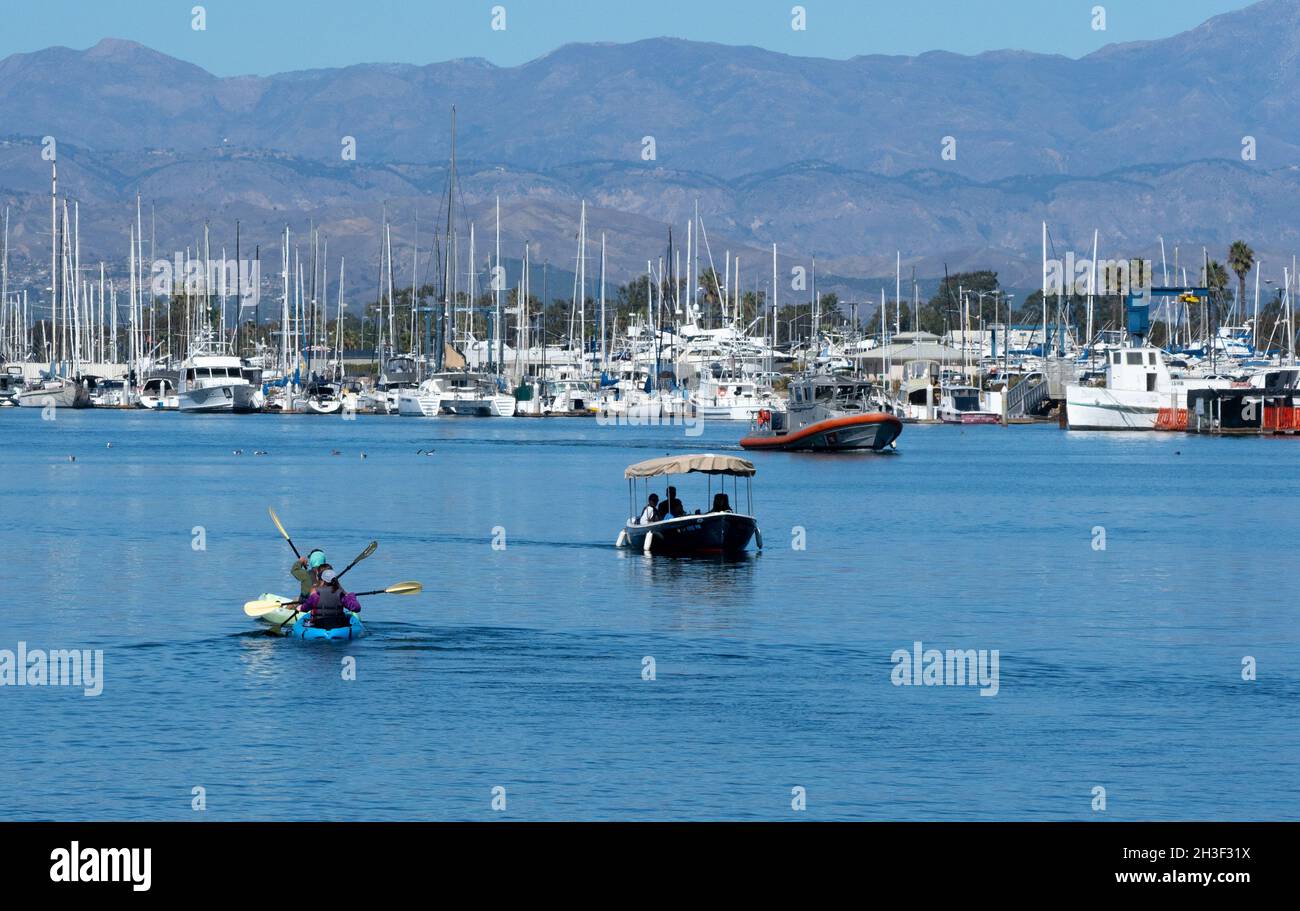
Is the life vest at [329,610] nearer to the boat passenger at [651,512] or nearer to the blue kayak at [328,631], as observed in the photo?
the blue kayak at [328,631]

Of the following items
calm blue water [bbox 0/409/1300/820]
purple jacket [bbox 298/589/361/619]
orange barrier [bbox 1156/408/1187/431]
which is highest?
orange barrier [bbox 1156/408/1187/431]

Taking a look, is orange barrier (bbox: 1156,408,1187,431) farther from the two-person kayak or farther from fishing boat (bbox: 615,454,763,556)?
the two-person kayak

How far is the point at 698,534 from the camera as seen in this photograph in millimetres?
62562

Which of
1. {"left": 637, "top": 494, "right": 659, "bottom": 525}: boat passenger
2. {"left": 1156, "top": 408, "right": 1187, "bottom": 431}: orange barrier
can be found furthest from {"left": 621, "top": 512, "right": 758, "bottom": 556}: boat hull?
{"left": 1156, "top": 408, "right": 1187, "bottom": 431}: orange barrier

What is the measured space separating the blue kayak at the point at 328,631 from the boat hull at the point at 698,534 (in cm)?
1771

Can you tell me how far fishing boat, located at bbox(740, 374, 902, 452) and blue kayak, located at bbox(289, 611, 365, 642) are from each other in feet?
286

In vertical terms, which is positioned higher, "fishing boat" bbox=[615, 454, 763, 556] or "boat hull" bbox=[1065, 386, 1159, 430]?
"boat hull" bbox=[1065, 386, 1159, 430]

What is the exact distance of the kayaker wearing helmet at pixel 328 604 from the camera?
43219 mm

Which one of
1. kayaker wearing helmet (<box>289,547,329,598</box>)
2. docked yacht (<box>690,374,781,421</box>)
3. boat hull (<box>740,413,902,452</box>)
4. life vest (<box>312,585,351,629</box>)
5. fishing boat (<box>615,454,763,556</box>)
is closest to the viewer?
kayaker wearing helmet (<box>289,547,329,598</box>)

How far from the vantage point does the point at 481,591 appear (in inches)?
2244

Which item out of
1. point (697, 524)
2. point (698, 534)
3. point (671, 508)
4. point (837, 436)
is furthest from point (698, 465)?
point (837, 436)

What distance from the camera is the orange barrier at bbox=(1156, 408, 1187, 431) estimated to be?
169 m

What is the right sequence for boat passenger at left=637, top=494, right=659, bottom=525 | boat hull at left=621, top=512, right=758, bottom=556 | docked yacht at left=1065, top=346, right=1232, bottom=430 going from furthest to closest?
1. docked yacht at left=1065, top=346, right=1232, bottom=430
2. boat passenger at left=637, top=494, right=659, bottom=525
3. boat hull at left=621, top=512, right=758, bottom=556
